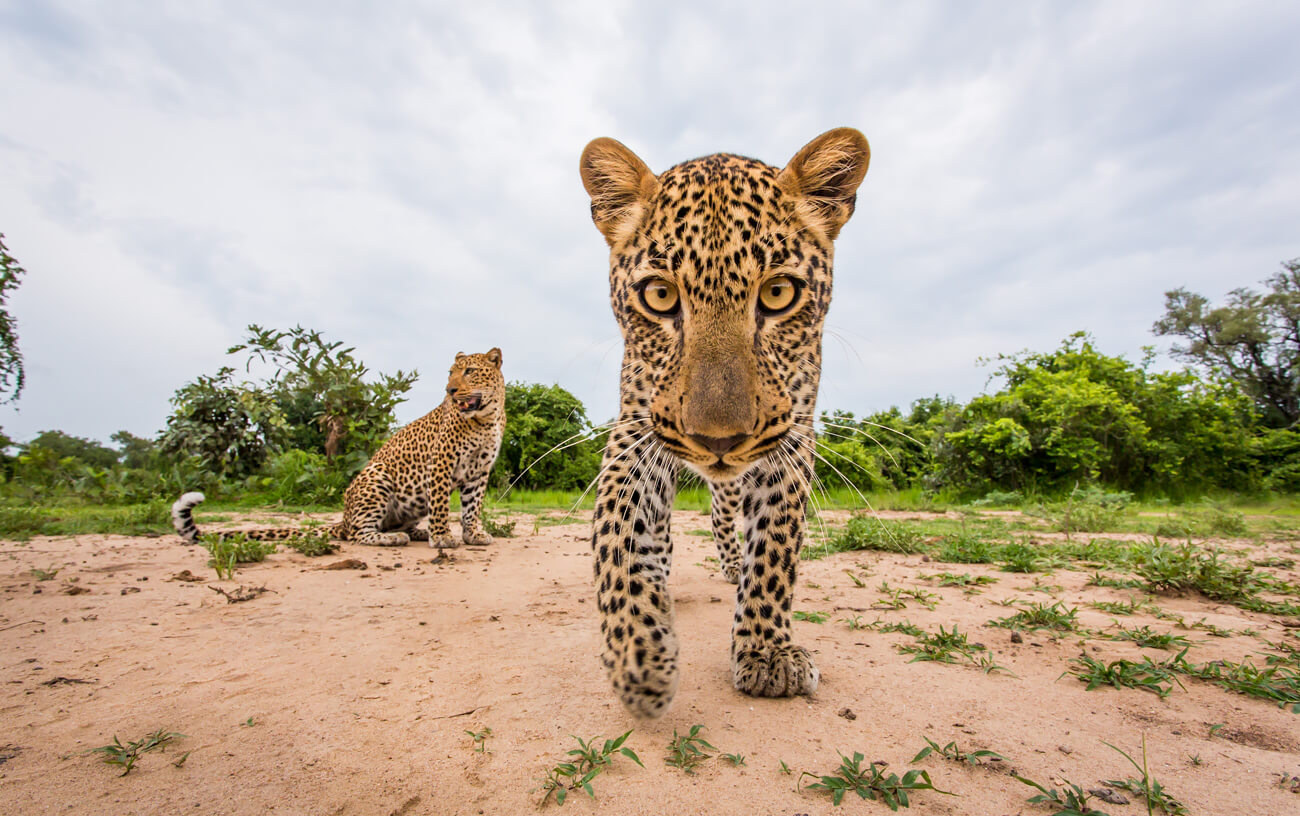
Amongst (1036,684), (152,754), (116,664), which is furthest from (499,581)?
(1036,684)

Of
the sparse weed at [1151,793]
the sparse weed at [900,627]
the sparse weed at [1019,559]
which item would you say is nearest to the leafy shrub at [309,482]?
the sparse weed at [900,627]

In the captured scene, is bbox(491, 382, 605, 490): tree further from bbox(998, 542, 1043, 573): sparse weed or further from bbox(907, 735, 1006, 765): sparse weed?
bbox(907, 735, 1006, 765): sparse weed

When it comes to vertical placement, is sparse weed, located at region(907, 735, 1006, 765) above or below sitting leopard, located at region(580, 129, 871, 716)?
below

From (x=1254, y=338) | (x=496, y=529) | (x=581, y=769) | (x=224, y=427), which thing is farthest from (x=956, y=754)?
(x=1254, y=338)

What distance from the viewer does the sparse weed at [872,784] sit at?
1.85 metres

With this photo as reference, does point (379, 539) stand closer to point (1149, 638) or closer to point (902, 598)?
point (902, 598)

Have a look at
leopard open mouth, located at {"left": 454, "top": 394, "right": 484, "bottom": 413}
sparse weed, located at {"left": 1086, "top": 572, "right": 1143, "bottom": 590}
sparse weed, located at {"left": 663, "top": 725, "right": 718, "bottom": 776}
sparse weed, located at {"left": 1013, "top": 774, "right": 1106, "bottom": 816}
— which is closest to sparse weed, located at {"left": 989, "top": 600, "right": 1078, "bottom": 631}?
sparse weed, located at {"left": 1086, "top": 572, "right": 1143, "bottom": 590}

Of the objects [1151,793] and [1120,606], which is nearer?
[1151,793]

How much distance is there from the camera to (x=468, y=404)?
8242 mm

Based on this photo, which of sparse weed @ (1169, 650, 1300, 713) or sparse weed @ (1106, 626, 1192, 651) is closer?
sparse weed @ (1169, 650, 1300, 713)

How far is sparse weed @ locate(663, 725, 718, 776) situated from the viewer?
204 cm

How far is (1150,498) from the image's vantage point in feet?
48.9

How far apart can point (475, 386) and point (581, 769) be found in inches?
276

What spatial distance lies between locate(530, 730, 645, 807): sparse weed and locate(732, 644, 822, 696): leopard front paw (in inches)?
30.5
